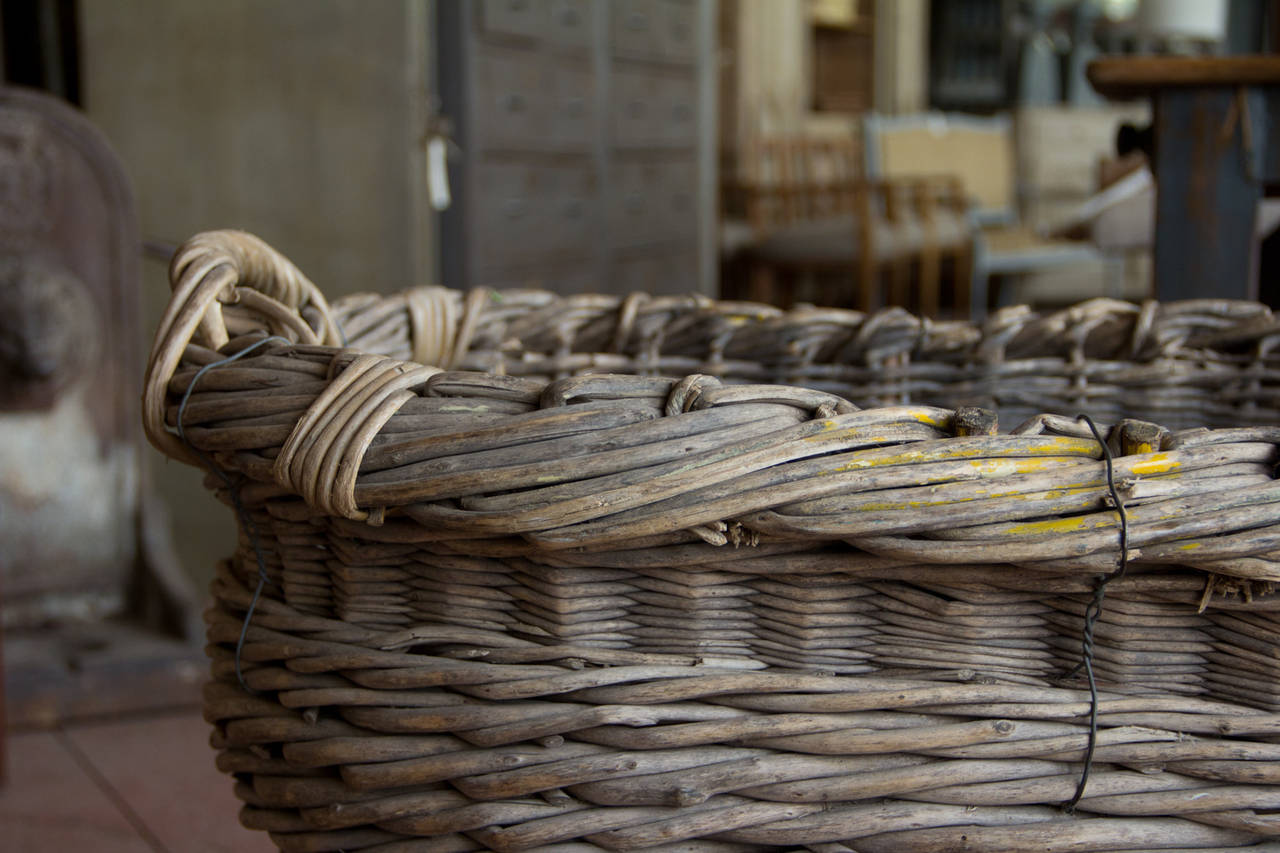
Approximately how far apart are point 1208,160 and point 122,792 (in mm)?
1280

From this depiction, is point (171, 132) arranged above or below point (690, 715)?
above

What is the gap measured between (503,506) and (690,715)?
10 centimetres

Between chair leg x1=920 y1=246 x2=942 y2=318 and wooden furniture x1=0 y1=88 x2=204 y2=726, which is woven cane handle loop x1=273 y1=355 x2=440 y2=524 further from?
chair leg x1=920 y1=246 x2=942 y2=318

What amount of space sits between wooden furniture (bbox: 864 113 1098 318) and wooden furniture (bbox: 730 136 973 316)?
132 millimetres

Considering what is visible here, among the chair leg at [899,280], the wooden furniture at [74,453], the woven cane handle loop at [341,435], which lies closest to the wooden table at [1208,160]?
the woven cane handle loop at [341,435]

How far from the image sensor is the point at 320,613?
Result: 18.6 inches

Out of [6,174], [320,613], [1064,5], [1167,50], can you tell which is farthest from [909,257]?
[320,613]

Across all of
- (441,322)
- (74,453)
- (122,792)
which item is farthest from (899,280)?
(441,322)

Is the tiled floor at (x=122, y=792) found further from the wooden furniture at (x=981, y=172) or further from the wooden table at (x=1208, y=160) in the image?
the wooden furniture at (x=981, y=172)

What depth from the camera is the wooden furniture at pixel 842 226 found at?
4.00 metres

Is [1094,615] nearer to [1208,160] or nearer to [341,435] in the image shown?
[341,435]

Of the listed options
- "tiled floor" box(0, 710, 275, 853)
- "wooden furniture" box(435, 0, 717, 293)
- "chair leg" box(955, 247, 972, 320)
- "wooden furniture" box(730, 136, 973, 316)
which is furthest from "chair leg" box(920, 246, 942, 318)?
"tiled floor" box(0, 710, 275, 853)

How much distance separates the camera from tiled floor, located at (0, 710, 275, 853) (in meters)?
1.20

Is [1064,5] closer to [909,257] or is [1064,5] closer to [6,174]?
[909,257]
